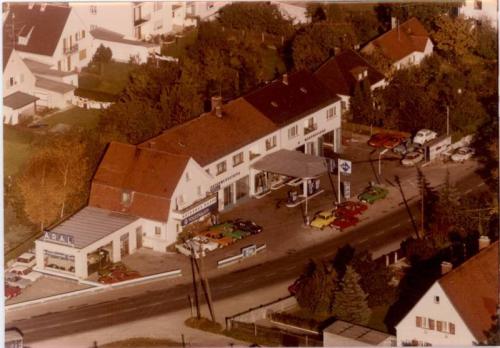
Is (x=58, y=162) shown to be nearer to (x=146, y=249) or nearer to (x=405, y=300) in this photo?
(x=146, y=249)

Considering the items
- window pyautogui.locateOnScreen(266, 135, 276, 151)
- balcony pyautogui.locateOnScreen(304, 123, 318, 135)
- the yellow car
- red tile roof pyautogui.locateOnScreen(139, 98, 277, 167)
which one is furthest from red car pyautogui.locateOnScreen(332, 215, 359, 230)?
balcony pyautogui.locateOnScreen(304, 123, 318, 135)

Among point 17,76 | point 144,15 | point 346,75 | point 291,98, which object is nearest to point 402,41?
point 346,75

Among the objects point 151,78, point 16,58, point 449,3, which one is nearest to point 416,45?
point 449,3

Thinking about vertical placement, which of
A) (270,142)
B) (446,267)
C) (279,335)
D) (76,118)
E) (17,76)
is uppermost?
(17,76)

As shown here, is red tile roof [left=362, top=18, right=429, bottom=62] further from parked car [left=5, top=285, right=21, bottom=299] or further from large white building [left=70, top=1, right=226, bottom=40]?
parked car [left=5, top=285, right=21, bottom=299]

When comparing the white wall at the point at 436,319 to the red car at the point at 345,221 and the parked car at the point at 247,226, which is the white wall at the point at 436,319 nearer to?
the red car at the point at 345,221

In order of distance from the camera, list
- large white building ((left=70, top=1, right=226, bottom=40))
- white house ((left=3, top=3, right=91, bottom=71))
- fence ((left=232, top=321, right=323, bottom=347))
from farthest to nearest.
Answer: large white building ((left=70, top=1, right=226, bottom=40)), white house ((left=3, top=3, right=91, bottom=71)), fence ((left=232, top=321, right=323, bottom=347))

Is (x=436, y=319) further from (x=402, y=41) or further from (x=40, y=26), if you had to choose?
(x=40, y=26)
